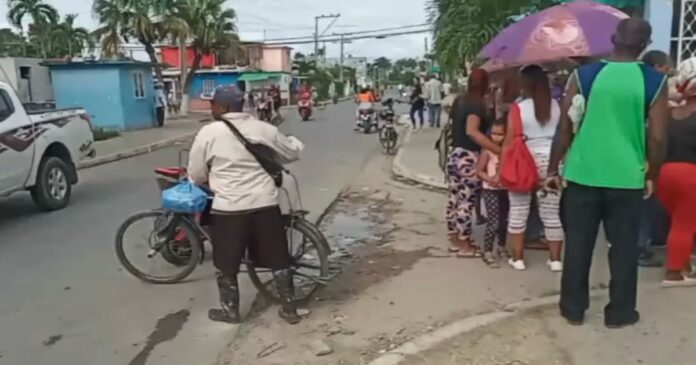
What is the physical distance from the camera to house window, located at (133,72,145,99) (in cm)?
2997

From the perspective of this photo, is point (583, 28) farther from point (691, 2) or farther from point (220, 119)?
point (220, 119)

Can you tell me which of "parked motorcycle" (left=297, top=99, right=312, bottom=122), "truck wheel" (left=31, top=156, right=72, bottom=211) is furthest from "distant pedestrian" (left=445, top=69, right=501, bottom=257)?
"parked motorcycle" (left=297, top=99, right=312, bottom=122)

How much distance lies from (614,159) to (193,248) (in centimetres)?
355

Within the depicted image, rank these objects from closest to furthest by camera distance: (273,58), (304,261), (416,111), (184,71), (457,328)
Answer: (457,328)
(304,261)
(416,111)
(184,71)
(273,58)

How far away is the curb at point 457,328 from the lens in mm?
4523

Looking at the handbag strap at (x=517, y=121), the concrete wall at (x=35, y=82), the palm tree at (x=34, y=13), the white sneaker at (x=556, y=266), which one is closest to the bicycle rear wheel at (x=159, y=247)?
the handbag strap at (x=517, y=121)

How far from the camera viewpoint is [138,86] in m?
30.3

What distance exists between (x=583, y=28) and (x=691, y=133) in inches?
61.2

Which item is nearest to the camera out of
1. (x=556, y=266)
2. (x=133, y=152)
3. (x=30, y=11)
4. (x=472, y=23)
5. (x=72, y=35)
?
(x=556, y=266)

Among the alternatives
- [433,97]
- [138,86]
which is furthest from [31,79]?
[433,97]

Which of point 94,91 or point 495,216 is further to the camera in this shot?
point 94,91

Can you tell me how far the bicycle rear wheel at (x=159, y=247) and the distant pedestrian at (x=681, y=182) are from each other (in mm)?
3799

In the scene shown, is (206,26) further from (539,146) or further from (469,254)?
(539,146)

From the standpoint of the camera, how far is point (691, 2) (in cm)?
845
